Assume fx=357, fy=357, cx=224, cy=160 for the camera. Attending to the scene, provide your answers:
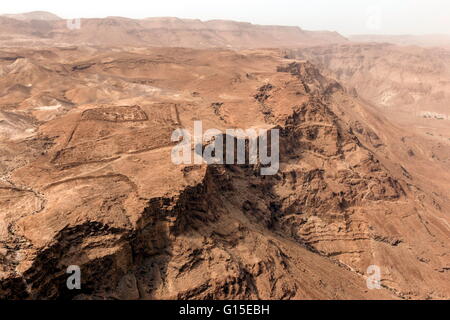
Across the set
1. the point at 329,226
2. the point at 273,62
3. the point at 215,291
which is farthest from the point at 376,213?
the point at 273,62

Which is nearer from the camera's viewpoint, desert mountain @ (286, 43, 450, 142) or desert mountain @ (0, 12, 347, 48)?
desert mountain @ (286, 43, 450, 142)

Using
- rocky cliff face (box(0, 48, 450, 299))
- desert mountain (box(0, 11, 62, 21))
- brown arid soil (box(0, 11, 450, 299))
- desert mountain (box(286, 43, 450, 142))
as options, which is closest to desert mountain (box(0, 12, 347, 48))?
desert mountain (box(0, 11, 62, 21))

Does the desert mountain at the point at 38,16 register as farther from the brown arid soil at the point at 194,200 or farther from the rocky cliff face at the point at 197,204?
the rocky cliff face at the point at 197,204

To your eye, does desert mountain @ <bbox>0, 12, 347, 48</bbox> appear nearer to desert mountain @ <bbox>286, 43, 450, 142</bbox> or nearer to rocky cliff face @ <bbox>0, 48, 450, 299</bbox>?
desert mountain @ <bbox>286, 43, 450, 142</bbox>

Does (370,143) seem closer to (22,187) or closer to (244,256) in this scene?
(244,256)

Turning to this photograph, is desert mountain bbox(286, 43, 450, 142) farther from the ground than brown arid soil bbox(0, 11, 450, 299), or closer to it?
farther from the ground

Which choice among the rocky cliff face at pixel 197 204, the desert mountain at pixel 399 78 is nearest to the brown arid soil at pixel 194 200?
the rocky cliff face at pixel 197 204
